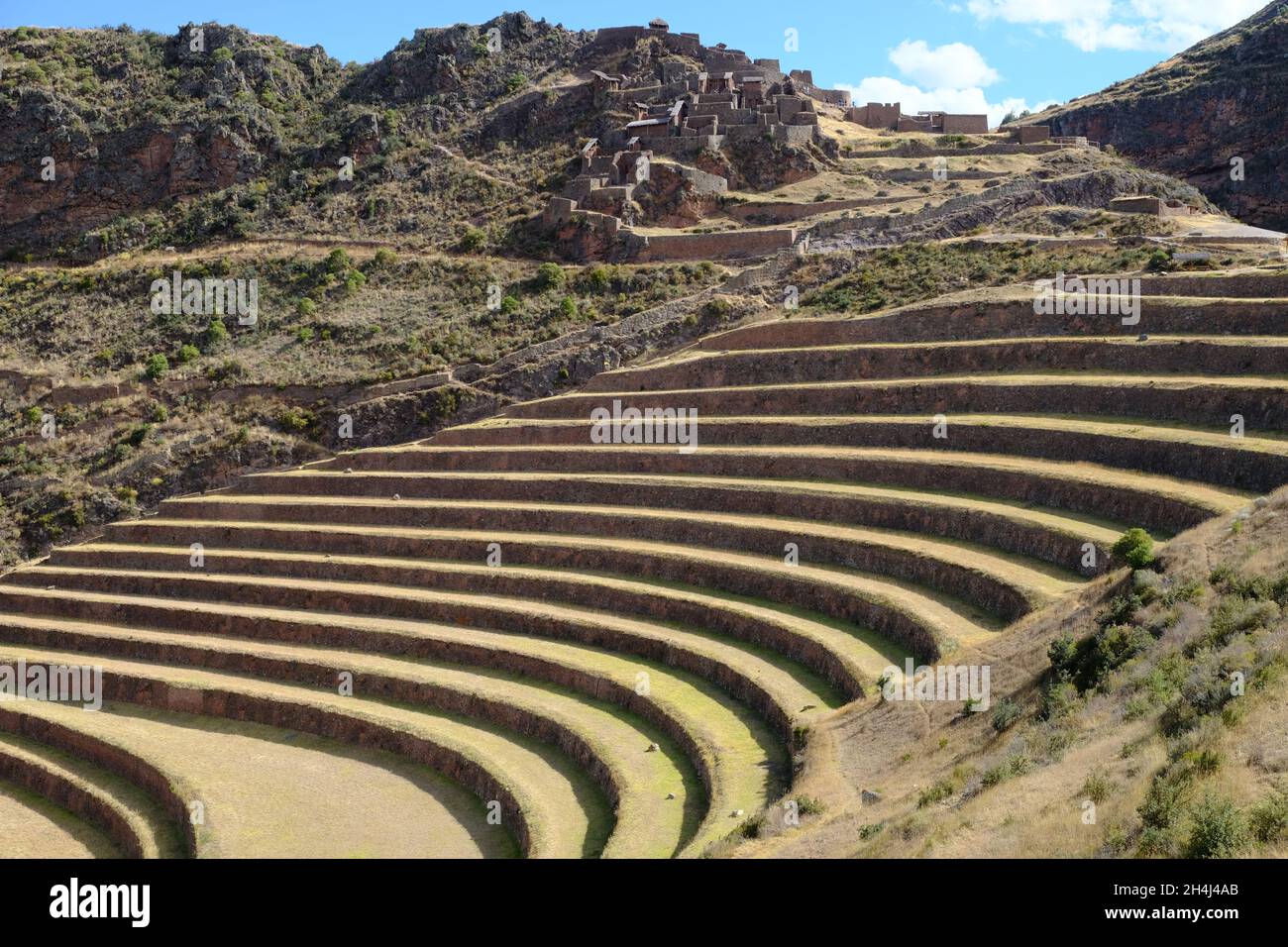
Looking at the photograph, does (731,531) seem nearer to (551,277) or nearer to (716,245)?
(716,245)

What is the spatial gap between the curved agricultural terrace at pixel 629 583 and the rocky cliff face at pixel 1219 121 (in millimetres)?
41518

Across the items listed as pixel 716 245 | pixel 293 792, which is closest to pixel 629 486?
pixel 293 792

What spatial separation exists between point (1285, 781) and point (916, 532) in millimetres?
13435

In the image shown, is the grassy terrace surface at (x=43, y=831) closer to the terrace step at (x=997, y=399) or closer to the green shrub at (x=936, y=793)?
the green shrub at (x=936, y=793)

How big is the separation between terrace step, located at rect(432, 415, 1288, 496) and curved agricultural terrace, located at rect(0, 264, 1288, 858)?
0.07 metres

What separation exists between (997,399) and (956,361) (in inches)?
120

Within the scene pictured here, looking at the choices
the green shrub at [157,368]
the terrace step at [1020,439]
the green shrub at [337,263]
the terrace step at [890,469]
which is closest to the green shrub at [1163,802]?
the terrace step at [890,469]

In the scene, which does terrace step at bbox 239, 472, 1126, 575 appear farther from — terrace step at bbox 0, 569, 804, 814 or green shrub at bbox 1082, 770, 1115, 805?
green shrub at bbox 1082, 770, 1115, 805

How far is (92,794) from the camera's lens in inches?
861

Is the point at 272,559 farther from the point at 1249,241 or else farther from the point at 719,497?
the point at 1249,241

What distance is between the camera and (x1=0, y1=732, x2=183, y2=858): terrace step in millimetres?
20109

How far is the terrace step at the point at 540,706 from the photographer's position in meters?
16.9
